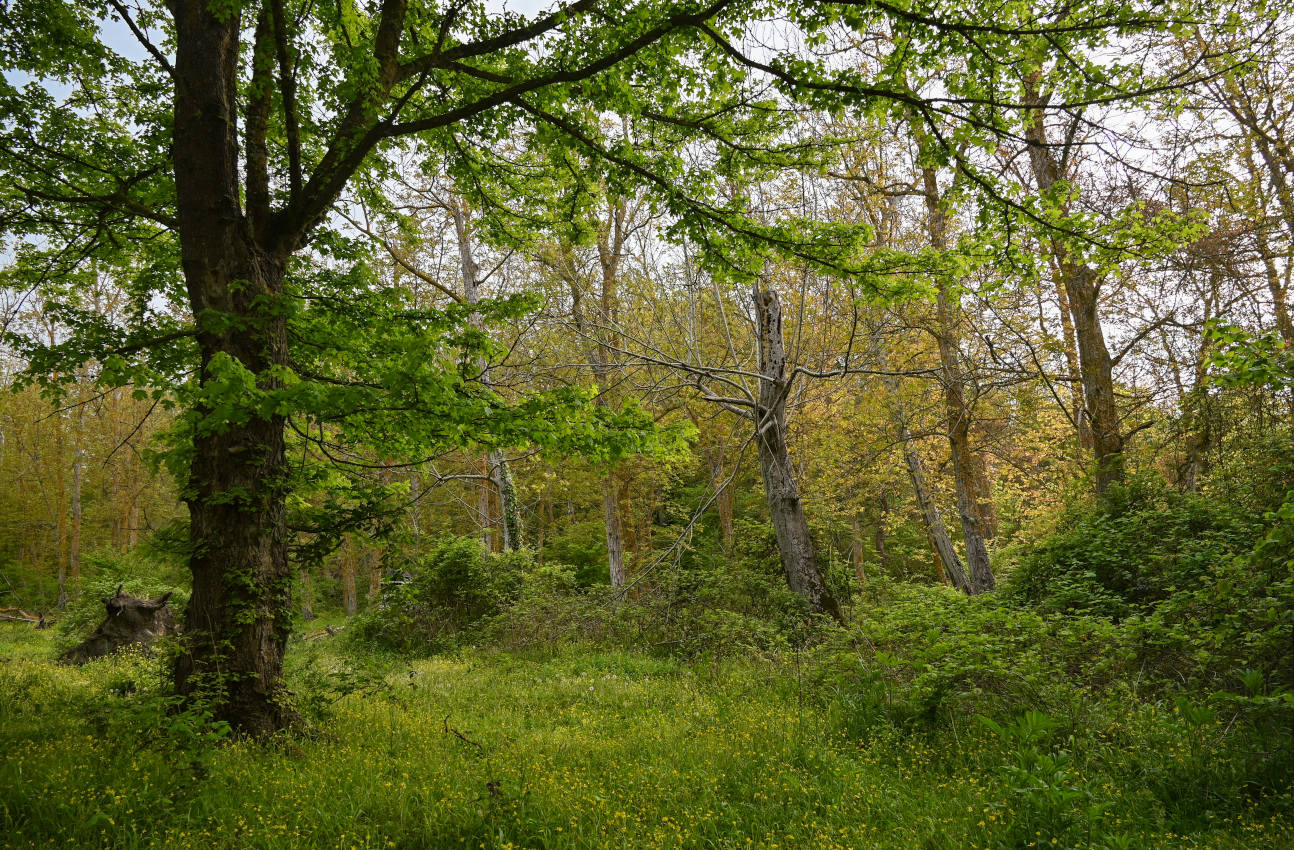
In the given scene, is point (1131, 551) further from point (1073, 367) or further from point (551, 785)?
point (551, 785)

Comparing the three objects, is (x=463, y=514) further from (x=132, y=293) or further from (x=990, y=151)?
(x=990, y=151)

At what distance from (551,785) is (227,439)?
403 cm

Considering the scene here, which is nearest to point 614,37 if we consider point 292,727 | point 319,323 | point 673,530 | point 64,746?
point 319,323

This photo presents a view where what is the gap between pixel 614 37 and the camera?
5160mm

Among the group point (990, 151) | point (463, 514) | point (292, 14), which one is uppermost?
point (292, 14)

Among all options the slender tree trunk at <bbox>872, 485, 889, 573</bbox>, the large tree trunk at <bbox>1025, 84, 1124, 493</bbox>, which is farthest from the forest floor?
the slender tree trunk at <bbox>872, 485, 889, 573</bbox>

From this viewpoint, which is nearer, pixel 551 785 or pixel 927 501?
pixel 551 785

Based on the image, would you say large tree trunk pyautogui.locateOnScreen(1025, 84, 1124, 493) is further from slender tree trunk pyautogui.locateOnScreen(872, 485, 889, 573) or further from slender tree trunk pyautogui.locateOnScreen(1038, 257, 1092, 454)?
slender tree trunk pyautogui.locateOnScreen(872, 485, 889, 573)

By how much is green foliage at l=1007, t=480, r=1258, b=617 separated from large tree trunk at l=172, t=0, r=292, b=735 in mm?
9258

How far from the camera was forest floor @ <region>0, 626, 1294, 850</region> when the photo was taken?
349cm

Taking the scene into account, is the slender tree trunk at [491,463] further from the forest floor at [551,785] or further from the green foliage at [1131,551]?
the green foliage at [1131,551]

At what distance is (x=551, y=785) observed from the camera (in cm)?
420

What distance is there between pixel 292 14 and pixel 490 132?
2.21m

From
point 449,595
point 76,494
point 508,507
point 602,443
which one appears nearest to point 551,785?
point 602,443
